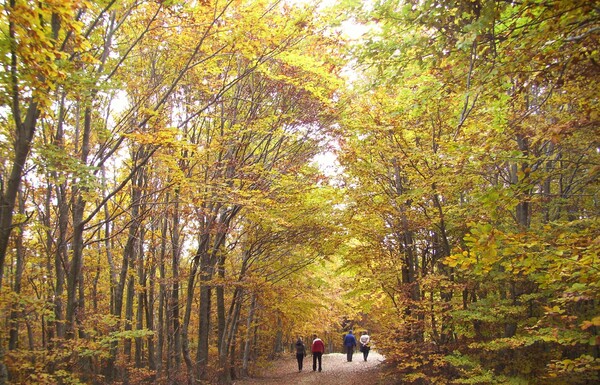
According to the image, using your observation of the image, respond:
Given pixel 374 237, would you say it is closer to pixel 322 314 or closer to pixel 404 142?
pixel 404 142

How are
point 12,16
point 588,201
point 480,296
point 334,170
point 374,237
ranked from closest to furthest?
point 12,16, point 588,201, point 480,296, point 374,237, point 334,170

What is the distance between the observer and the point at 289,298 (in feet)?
44.9

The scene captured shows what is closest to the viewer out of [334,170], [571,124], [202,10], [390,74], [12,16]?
[12,16]

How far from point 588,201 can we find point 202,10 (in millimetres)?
8546

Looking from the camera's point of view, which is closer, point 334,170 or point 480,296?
point 480,296

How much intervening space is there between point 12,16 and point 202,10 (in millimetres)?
3456

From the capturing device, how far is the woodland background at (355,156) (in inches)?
152

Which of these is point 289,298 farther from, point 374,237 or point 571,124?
point 571,124

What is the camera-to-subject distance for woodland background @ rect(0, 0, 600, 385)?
3.86m

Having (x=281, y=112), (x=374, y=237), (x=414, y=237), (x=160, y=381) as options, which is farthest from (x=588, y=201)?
(x=160, y=381)

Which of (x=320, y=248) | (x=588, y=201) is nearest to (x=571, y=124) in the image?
(x=588, y=201)

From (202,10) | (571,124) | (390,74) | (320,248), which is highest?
(202,10)

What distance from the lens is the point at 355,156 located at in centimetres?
952

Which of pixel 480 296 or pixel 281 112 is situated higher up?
pixel 281 112
